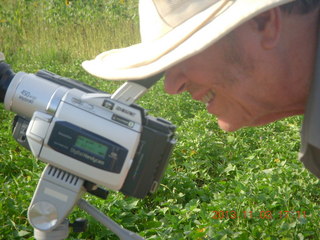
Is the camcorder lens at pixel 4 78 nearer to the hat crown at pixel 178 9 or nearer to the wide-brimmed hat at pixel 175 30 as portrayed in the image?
the wide-brimmed hat at pixel 175 30

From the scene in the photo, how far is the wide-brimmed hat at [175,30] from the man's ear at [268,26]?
89 mm

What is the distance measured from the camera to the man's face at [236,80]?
1139 millimetres

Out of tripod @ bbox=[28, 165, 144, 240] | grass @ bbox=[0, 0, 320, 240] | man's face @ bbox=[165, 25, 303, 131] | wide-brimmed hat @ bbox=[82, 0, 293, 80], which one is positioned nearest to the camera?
wide-brimmed hat @ bbox=[82, 0, 293, 80]

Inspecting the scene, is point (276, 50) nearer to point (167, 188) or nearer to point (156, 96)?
point (167, 188)

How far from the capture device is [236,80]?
119 centimetres

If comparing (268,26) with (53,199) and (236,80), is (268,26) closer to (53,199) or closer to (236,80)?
(236,80)

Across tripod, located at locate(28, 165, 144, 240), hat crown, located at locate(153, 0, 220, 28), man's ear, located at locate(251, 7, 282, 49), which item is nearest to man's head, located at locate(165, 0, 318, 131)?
man's ear, located at locate(251, 7, 282, 49)

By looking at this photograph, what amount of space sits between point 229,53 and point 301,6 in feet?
0.66

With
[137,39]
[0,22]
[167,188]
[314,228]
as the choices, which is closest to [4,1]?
[0,22]

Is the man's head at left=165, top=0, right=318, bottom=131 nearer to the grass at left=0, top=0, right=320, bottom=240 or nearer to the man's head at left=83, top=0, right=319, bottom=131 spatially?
the man's head at left=83, top=0, right=319, bottom=131

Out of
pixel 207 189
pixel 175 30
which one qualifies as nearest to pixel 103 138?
pixel 175 30

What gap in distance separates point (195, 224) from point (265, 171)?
81 cm

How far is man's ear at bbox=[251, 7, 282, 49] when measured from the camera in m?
1.08

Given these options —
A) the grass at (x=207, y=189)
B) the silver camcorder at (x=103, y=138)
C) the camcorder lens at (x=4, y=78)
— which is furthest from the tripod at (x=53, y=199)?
the grass at (x=207, y=189)
